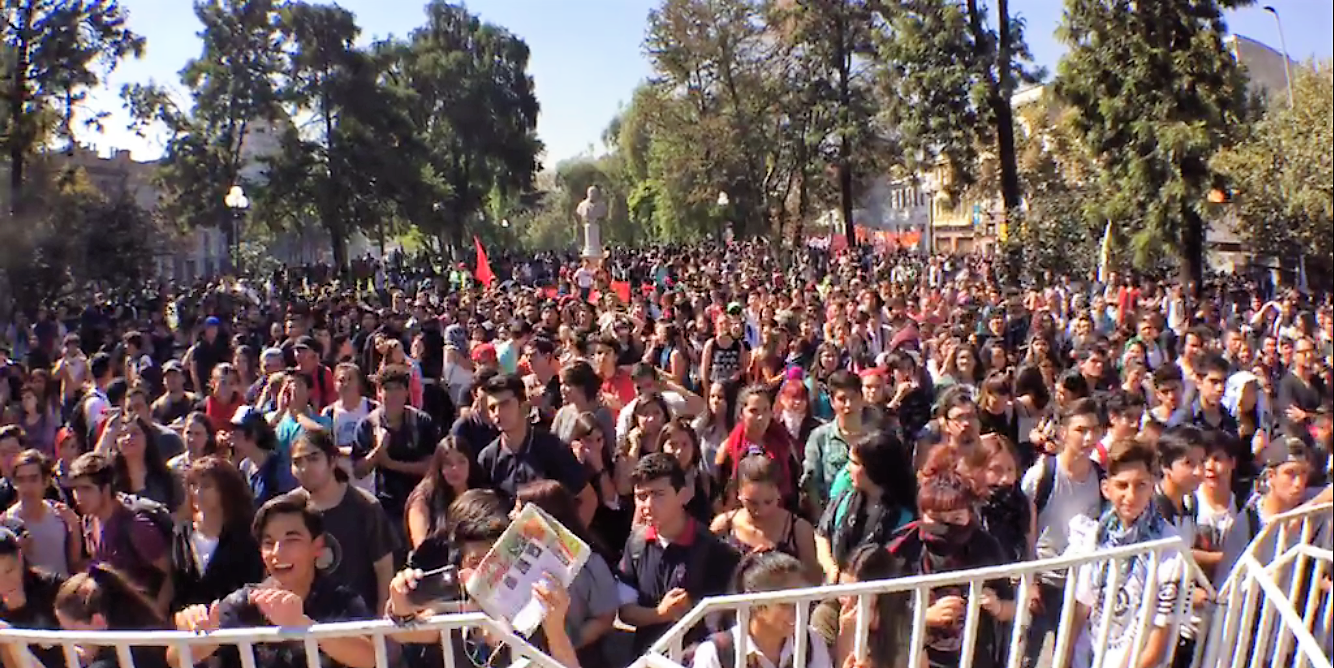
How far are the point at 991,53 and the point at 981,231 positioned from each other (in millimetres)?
17776

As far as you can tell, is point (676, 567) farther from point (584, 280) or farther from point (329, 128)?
point (329, 128)

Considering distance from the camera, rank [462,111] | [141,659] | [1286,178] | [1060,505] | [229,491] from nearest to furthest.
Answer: [141,659], [229,491], [1060,505], [1286,178], [462,111]

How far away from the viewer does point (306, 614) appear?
3404mm

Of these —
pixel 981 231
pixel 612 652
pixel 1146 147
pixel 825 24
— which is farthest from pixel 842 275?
pixel 612 652

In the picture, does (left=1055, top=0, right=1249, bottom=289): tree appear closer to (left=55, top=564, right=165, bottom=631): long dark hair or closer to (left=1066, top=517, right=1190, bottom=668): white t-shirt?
(left=1066, top=517, right=1190, bottom=668): white t-shirt

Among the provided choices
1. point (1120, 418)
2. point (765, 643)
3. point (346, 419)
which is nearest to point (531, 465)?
point (346, 419)

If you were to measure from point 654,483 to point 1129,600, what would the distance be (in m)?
1.60

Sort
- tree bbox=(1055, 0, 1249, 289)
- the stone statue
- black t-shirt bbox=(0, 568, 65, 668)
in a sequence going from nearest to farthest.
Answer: black t-shirt bbox=(0, 568, 65, 668) → tree bbox=(1055, 0, 1249, 289) → the stone statue

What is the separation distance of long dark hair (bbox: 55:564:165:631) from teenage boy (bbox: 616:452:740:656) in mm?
1574

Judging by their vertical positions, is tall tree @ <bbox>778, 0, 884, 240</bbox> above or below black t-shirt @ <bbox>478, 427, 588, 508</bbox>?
above

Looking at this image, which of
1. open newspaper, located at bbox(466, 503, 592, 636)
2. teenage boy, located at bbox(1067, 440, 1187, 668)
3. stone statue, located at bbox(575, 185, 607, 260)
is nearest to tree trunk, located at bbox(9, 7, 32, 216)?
stone statue, located at bbox(575, 185, 607, 260)

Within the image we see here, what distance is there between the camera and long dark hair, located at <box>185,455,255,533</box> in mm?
4312

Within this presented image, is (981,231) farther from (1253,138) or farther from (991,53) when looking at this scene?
(1253,138)

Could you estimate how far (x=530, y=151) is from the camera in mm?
50094
